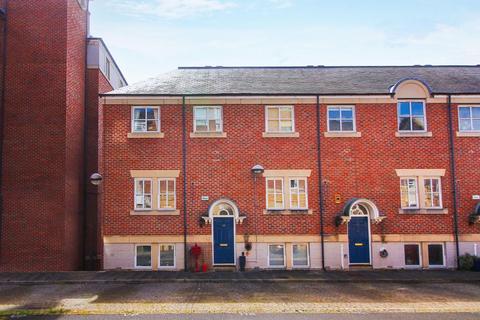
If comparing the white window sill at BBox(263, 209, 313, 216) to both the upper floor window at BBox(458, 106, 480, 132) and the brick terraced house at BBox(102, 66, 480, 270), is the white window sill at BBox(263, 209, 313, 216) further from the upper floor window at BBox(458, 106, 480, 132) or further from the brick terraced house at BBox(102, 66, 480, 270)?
the upper floor window at BBox(458, 106, 480, 132)

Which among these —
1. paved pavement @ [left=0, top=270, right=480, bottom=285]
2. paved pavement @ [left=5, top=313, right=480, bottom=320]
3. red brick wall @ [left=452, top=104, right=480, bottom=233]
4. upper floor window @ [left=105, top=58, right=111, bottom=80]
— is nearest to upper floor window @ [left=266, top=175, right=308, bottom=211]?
paved pavement @ [left=0, top=270, right=480, bottom=285]

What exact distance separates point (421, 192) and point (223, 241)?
8934 mm

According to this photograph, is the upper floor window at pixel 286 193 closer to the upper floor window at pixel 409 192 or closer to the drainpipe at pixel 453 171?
the upper floor window at pixel 409 192

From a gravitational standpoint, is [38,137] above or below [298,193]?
above

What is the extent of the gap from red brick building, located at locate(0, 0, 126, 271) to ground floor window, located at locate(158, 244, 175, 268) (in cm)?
407

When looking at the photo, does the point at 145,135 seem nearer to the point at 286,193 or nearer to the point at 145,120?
the point at 145,120

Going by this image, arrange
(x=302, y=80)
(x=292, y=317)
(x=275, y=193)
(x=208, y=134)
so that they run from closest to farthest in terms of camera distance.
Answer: (x=292, y=317), (x=275, y=193), (x=208, y=134), (x=302, y=80)

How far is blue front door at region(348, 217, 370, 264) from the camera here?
19.5 metres

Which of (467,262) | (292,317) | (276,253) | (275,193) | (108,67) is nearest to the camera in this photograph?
(292,317)

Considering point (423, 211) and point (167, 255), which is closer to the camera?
point (167, 255)

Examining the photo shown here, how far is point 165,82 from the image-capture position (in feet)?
70.7

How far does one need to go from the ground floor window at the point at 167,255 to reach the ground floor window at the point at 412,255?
10112 mm

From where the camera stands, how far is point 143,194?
1973 centimetres

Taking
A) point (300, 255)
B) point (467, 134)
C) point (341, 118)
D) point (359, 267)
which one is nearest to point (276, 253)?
point (300, 255)
